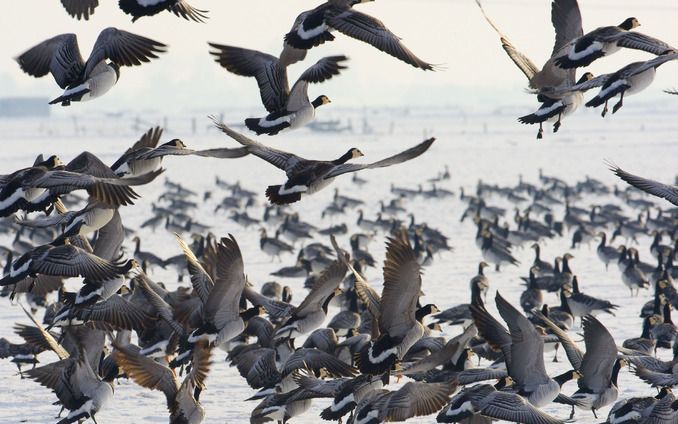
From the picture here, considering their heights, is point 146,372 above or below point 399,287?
below

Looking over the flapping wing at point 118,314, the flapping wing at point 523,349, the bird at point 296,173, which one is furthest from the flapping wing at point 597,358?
the flapping wing at point 118,314

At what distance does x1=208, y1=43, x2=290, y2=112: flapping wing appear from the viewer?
32.0ft

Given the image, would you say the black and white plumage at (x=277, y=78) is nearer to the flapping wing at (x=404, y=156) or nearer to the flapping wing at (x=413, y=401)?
the flapping wing at (x=404, y=156)

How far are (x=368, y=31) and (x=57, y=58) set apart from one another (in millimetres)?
2908

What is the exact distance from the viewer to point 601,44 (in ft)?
29.6

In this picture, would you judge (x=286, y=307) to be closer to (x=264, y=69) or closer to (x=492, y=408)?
(x=264, y=69)

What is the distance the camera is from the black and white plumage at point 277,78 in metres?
9.58

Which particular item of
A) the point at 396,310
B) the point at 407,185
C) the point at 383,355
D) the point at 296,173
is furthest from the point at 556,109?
the point at 407,185

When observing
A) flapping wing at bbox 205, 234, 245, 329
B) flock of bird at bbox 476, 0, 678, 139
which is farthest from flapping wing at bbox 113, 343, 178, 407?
flock of bird at bbox 476, 0, 678, 139

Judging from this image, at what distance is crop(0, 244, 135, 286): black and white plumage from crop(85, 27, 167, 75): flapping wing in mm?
1639

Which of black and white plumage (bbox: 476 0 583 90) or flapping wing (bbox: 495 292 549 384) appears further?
black and white plumage (bbox: 476 0 583 90)

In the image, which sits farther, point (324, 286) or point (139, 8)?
point (324, 286)

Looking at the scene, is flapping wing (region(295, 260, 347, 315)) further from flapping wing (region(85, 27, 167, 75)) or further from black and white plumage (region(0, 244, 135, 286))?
flapping wing (region(85, 27, 167, 75))

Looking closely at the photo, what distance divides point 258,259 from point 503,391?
14.7 m
